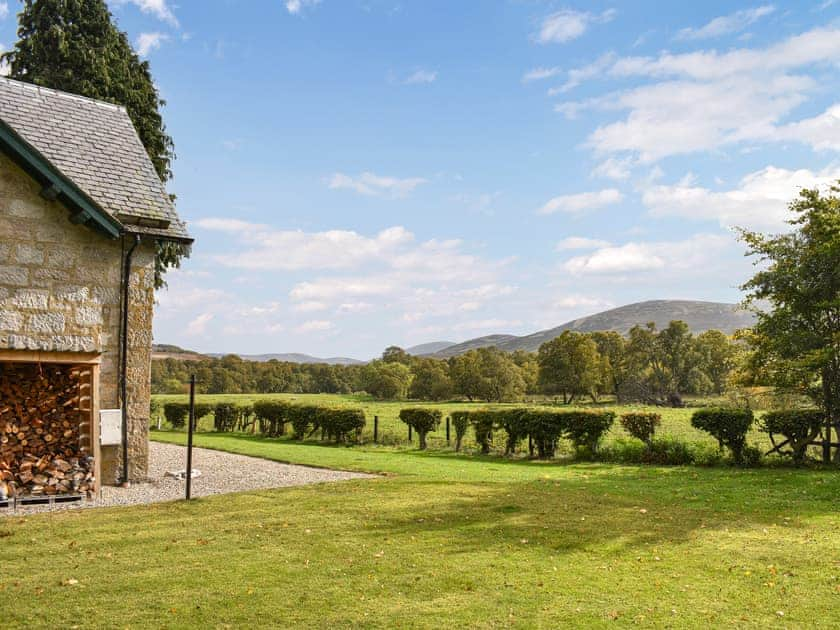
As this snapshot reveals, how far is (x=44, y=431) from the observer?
39.6ft

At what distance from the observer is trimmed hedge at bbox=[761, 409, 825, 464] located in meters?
16.8

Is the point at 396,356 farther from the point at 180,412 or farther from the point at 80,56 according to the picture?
the point at 80,56

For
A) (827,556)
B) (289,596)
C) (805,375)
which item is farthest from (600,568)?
(805,375)

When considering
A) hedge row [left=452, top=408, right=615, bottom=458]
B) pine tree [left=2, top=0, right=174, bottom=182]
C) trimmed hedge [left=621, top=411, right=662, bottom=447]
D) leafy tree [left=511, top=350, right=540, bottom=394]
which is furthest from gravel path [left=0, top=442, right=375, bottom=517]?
leafy tree [left=511, top=350, right=540, bottom=394]

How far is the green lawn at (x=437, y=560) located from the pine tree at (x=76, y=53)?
17748mm

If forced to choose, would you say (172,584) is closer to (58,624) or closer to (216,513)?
(58,624)

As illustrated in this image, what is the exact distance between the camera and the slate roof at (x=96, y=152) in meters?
13.8

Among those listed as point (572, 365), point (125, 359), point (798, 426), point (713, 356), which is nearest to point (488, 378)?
point (572, 365)

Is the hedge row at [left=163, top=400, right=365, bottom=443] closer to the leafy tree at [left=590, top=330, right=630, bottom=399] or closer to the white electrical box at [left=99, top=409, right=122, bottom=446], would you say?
the white electrical box at [left=99, top=409, right=122, bottom=446]

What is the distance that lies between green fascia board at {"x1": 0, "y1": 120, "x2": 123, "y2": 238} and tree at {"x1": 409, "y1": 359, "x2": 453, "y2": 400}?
203ft

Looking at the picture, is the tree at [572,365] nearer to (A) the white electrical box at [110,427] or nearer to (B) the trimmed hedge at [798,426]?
(B) the trimmed hedge at [798,426]

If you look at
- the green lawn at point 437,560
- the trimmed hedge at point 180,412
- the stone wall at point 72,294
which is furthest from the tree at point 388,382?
the green lawn at point 437,560

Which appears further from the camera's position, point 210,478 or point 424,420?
point 424,420

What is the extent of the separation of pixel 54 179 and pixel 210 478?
7.01 m
